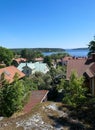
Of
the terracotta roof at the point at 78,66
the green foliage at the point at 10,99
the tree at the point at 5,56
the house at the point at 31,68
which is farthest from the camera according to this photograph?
the tree at the point at 5,56

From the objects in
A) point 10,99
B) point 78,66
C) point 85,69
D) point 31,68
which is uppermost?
point 10,99

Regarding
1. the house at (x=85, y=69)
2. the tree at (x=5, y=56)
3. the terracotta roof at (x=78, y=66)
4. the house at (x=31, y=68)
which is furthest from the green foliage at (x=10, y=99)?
the tree at (x=5, y=56)

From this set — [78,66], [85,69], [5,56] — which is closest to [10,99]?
[85,69]

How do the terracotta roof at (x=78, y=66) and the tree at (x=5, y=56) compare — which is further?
the tree at (x=5, y=56)

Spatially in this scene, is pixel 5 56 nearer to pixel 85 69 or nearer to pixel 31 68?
pixel 31 68

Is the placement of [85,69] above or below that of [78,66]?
below

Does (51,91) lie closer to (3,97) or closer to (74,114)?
(3,97)

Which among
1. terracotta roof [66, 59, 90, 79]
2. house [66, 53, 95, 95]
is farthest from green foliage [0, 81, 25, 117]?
terracotta roof [66, 59, 90, 79]

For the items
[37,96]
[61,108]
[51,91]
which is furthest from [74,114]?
[51,91]

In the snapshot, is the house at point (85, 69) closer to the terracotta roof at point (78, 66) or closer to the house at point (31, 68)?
the terracotta roof at point (78, 66)

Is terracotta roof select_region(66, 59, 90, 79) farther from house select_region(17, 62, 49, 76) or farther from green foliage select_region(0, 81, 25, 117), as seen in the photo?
house select_region(17, 62, 49, 76)

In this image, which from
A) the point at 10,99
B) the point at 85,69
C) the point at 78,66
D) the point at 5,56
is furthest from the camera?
the point at 5,56

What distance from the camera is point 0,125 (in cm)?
623

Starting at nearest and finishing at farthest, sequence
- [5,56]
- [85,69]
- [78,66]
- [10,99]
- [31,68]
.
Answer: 1. [10,99]
2. [85,69]
3. [78,66]
4. [31,68]
5. [5,56]
